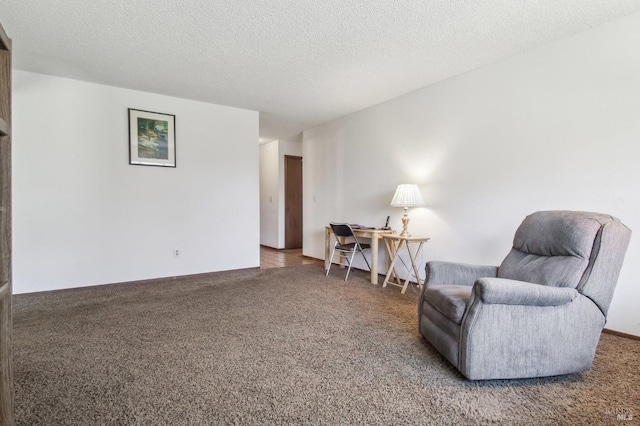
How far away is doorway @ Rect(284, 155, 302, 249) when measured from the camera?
7.09 metres

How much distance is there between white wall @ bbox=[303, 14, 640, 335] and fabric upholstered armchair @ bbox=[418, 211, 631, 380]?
2.76 feet

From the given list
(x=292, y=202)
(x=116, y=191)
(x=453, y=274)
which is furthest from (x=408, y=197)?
(x=292, y=202)

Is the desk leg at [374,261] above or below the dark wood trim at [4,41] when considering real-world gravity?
below

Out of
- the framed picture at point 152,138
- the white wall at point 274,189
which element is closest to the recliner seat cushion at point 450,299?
the framed picture at point 152,138

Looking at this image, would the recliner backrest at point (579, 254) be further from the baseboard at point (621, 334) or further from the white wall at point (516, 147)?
the baseboard at point (621, 334)

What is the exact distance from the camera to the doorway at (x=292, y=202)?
23.3ft

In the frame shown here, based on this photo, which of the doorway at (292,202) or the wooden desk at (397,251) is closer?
the wooden desk at (397,251)

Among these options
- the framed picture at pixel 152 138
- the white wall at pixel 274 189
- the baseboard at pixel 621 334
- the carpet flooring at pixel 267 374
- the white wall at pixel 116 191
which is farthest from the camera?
the white wall at pixel 274 189

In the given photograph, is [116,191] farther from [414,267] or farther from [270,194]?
[414,267]

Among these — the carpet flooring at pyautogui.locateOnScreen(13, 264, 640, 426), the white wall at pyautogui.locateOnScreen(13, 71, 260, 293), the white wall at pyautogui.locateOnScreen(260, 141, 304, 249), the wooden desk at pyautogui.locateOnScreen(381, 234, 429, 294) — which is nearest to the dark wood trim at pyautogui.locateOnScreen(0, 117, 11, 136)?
the carpet flooring at pyautogui.locateOnScreen(13, 264, 640, 426)

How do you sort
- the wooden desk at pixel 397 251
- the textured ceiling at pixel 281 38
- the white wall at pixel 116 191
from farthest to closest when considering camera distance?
the wooden desk at pixel 397 251, the white wall at pixel 116 191, the textured ceiling at pixel 281 38

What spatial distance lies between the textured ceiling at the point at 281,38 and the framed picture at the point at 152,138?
39 cm

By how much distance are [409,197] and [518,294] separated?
212 cm

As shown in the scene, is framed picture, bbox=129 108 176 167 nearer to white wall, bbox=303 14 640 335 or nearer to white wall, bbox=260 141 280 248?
white wall, bbox=303 14 640 335
